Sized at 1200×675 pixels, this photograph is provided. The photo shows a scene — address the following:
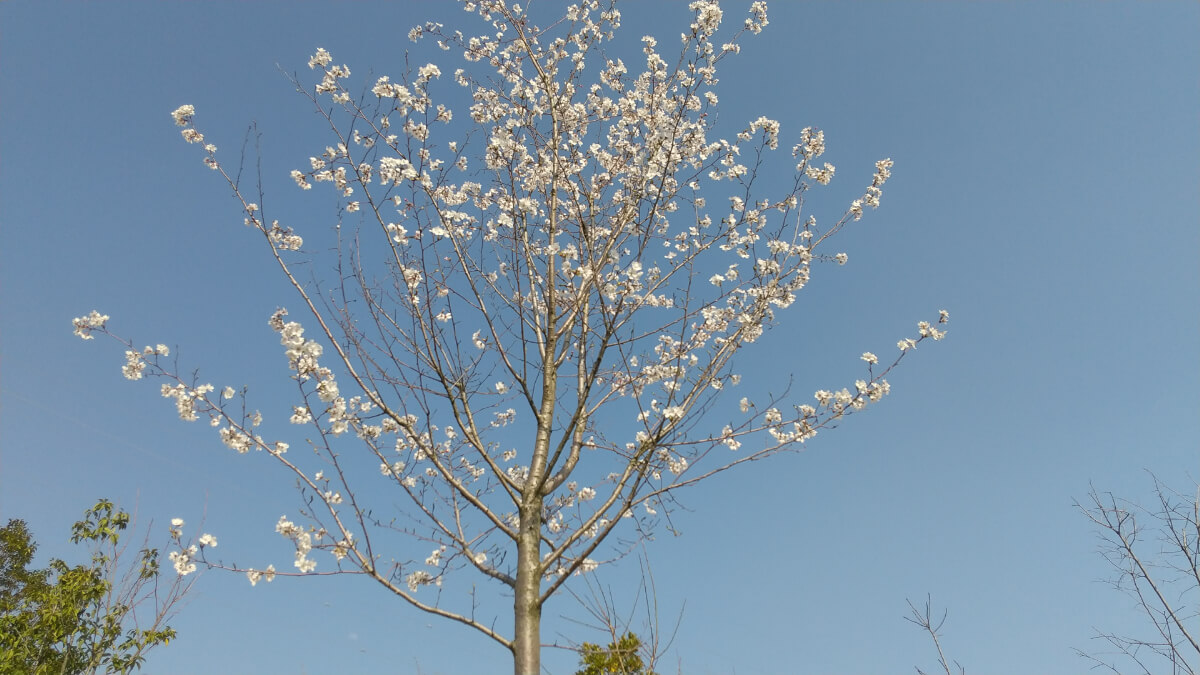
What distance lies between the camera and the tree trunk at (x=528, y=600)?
3139 millimetres

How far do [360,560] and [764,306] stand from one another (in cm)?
302

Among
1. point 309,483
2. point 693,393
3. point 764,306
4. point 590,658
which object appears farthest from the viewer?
point 764,306

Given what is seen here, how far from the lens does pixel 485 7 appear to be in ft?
16.8

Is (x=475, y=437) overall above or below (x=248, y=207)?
below

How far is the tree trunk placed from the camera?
10.3ft

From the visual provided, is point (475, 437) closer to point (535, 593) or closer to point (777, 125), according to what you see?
point (535, 593)

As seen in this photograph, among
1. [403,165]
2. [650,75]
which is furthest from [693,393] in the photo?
[650,75]

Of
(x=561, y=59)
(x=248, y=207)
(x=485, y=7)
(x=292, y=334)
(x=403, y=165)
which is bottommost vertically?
(x=292, y=334)

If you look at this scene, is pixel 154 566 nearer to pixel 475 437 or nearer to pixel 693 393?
pixel 475 437

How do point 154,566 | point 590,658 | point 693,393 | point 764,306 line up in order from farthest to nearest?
point 154,566 → point 764,306 → point 693,393 → point 590,658

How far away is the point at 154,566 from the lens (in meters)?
6.68

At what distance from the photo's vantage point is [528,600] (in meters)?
3.28

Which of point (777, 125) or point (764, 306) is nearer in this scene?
point (764, 306)

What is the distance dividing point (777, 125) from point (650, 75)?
112cm
